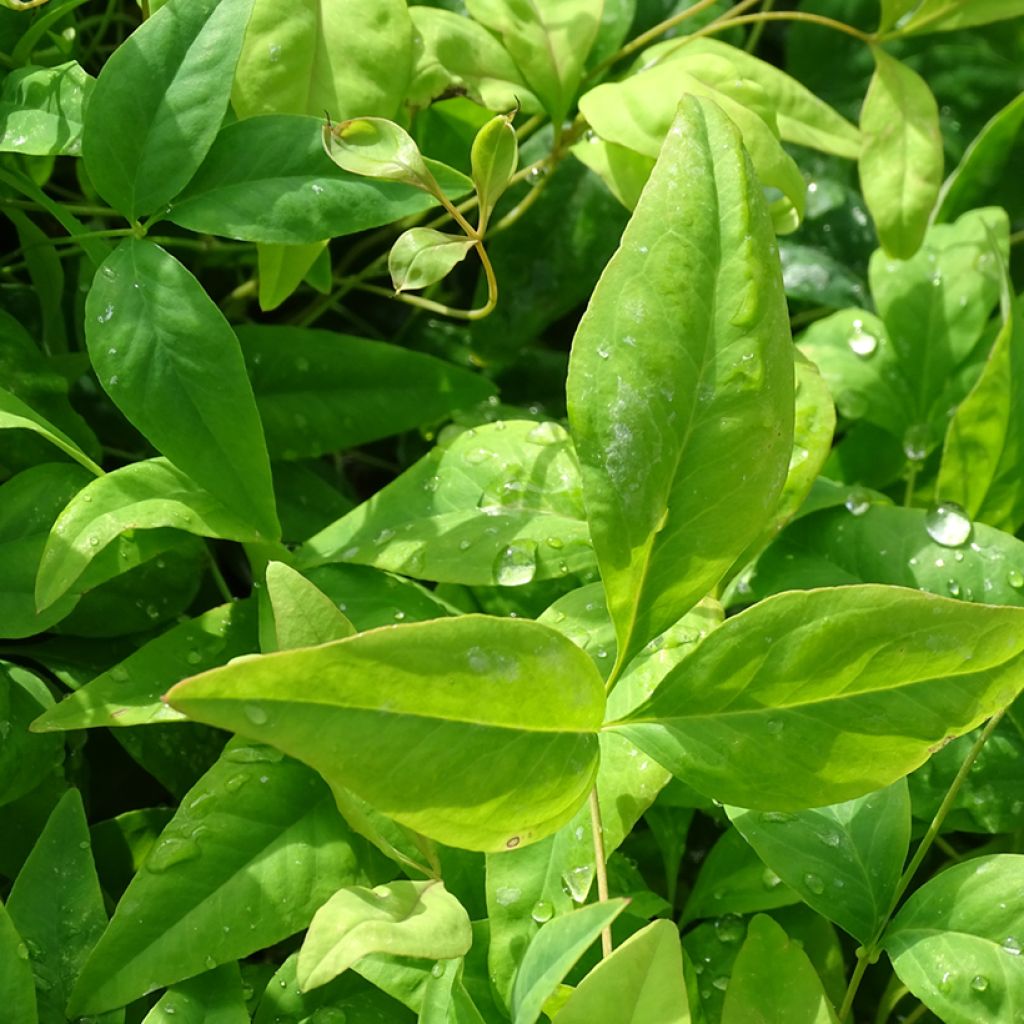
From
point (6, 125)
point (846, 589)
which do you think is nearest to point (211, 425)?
point (6, 125)

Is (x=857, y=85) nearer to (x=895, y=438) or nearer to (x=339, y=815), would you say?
(x=895, y=438)

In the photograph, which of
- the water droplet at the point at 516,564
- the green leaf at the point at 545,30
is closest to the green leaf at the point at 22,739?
the water droplet at the point at 516,564

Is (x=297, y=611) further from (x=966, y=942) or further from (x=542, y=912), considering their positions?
(x=966, y=942)

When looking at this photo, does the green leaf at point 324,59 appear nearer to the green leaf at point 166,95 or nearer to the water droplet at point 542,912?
the green leaf at point 166,95

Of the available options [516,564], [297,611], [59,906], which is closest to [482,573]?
[516,564]

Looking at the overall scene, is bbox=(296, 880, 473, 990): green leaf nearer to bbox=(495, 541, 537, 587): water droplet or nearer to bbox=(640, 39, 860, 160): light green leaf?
bbox=(495, 541, 537, 587): water droplet

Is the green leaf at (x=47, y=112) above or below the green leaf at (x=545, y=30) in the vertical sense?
above
